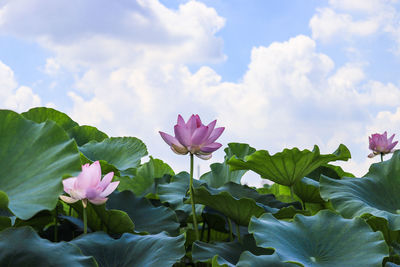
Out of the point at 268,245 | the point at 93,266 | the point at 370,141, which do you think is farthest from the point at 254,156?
the point at 370,141

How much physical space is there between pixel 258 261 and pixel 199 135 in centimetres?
35

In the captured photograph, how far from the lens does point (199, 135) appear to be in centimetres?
105

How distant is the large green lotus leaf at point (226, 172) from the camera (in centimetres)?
167

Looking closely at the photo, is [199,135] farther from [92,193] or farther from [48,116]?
[48,116]

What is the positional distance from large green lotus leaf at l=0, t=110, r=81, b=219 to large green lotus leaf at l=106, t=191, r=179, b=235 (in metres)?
0.36

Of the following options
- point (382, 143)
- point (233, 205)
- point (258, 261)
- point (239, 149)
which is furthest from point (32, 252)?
point (382, 143)

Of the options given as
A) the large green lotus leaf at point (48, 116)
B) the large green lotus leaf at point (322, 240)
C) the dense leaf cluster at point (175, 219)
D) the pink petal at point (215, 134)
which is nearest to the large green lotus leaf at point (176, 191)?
the dense leaf cluster at point (175, 219)

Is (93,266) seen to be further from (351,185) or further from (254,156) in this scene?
(351,185)

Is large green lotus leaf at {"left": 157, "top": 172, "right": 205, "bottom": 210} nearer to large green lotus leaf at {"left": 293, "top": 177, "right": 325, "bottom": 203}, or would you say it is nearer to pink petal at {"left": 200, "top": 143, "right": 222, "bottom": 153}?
pink petal at {"left": 200, "top": 143, "right": 222, "bottom": 153}

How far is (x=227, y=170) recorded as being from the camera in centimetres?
170

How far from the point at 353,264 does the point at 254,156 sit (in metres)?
0.53

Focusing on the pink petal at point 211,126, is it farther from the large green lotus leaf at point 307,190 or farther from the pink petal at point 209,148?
the large green lotus leaf at point 307,190

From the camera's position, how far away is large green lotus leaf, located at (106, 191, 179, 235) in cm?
116

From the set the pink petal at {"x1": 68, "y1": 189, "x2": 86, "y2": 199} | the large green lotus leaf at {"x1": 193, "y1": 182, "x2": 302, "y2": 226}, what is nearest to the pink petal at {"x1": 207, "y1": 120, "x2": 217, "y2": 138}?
the large green lotus leaf at {"x1": 193, "y1": 182, "x2": 302, "y2": 226}
